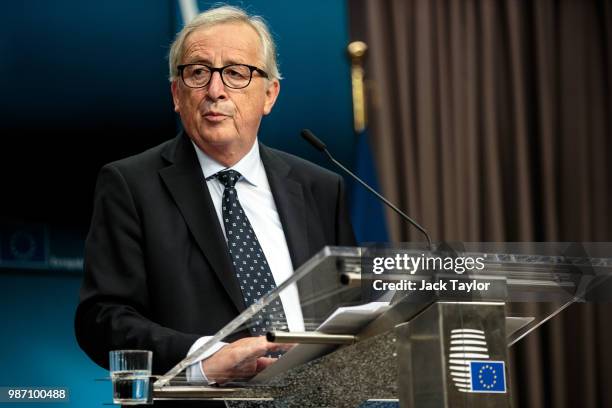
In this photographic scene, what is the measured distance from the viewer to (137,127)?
373 centimetres

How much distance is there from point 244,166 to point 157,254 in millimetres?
463

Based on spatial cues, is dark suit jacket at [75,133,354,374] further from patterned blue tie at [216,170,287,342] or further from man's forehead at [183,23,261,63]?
man's forehead at [183,23,261,63]

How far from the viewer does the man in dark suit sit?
2.47 m

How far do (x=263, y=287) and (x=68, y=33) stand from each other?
163 centimetres

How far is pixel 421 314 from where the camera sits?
1.66 m

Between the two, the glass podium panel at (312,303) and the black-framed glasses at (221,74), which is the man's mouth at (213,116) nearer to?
the black-framed glasses at (221,74)

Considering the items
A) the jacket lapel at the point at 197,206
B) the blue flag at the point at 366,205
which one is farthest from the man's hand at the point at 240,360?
the blue flag at the point at 366,205

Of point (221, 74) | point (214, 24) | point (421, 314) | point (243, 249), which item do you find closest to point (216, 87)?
point (221, 74)

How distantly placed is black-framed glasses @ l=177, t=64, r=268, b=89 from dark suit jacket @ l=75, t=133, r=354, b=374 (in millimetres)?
198

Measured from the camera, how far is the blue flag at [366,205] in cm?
410

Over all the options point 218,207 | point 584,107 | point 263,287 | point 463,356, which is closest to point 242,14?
point 218,207

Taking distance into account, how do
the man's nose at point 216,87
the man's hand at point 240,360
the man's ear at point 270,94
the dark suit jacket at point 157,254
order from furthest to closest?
the man's ear at point 270,94 → the man's nose at point 216,87 → the dark suit jacket at point 157,254 → the man's hand at point 240,360

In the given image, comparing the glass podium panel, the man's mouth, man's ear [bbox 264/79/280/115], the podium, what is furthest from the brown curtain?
A: the glass podium panel

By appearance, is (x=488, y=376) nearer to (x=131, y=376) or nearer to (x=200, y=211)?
(x=131, y=376)
